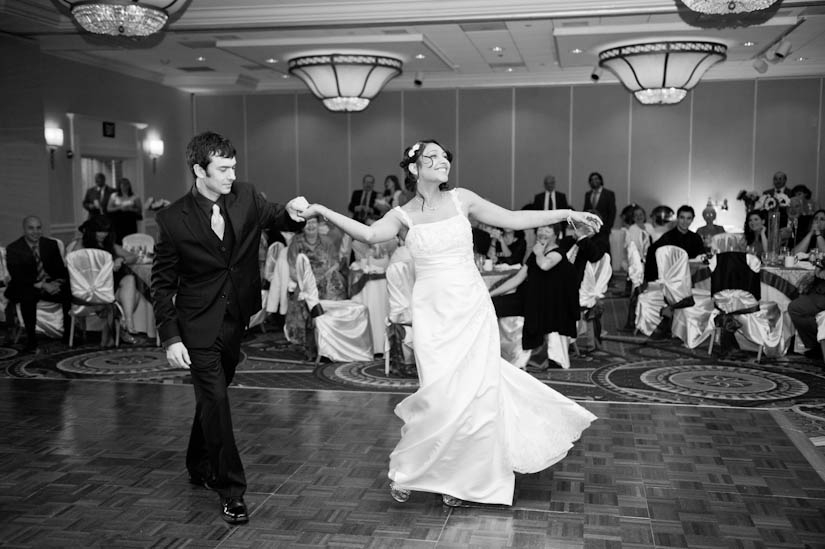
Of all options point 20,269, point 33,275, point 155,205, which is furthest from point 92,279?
point 155,205

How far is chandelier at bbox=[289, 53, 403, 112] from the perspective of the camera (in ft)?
37.1

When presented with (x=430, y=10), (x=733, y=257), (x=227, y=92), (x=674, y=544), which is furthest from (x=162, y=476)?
(x=227, y=92)

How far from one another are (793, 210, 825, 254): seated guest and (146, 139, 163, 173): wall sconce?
1065cm

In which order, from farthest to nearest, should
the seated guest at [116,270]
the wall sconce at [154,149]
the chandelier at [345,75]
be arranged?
the wall sconce at [154,149] < the chandelier at [345,75] < the seated guest at [116,270]

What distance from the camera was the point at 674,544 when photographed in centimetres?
323

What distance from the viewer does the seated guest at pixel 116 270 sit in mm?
7871

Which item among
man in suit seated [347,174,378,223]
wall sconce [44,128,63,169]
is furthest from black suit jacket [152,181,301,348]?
man in suit seated [347,174,378,223]

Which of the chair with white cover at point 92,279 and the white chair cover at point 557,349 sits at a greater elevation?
the chair with white cover at point 92,279

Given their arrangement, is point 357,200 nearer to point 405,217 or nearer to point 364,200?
point 364,200

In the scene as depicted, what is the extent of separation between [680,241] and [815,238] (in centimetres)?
146

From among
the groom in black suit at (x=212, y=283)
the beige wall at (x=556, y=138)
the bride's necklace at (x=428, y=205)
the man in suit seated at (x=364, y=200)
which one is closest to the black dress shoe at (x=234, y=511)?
the groom in black suit at (x=212, y=283)

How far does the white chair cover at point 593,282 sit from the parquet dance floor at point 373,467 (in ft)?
2.60

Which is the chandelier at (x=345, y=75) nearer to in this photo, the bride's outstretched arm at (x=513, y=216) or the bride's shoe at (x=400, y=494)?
the bride's outstretched arm at (x=513, y=216)

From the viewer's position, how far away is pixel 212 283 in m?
3.38
